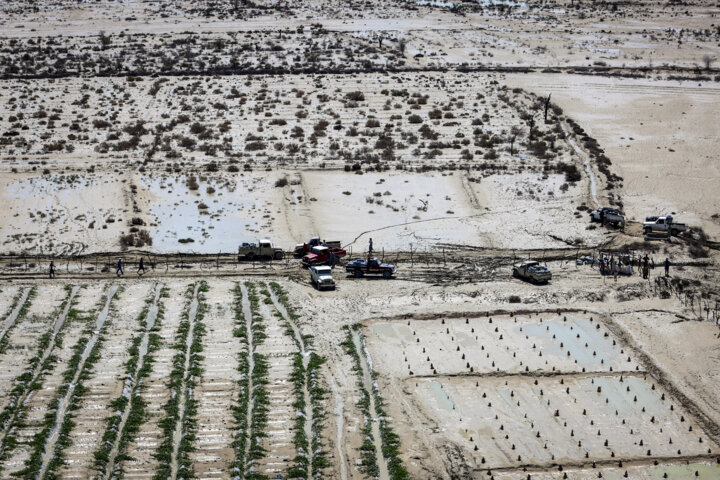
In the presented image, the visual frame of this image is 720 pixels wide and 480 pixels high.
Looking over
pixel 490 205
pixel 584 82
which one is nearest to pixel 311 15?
pixel 584 82

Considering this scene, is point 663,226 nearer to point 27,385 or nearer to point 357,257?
point 357,257

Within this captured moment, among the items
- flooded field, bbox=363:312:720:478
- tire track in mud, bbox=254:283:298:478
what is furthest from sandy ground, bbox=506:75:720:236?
tire track in mud, bbox=254:283:298:478

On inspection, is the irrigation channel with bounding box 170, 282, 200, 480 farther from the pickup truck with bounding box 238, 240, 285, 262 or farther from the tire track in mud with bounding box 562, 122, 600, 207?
the tire track in mud with bounding box 562, 122, 600, 207

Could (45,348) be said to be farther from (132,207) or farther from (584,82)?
(584,82)

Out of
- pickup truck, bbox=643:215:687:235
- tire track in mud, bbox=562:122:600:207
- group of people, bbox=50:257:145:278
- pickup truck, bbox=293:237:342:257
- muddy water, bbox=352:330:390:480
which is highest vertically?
tire track in mud, bbox=562:122:600:207

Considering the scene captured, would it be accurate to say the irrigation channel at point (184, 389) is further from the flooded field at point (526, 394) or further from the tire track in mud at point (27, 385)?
the flooded field at point (526, 394)
